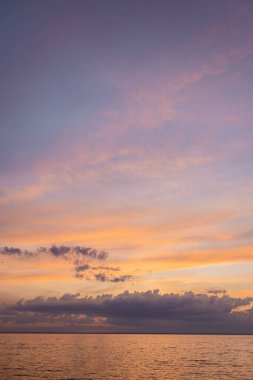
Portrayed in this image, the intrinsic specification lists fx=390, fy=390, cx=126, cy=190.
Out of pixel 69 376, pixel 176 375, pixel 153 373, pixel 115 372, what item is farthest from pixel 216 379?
pixel 69 376

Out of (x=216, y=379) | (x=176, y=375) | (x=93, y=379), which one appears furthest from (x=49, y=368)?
(x=216, y=379)

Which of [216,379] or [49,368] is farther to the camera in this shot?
[49,368]

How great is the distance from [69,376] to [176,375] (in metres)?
25.9

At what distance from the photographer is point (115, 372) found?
100 metres

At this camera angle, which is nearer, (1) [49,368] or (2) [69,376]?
(2) [69,376]

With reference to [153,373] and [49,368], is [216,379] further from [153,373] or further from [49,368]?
[49,368]

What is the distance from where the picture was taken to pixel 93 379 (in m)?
85.6

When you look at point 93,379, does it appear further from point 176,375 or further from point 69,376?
point 176,375

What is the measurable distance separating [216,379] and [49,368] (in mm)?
44075

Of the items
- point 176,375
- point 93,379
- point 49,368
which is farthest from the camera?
point 49,368

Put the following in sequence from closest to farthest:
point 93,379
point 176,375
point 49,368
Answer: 1. point 93,379
2. point 176,375
3. point 49,368

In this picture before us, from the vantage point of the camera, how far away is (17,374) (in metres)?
90.7

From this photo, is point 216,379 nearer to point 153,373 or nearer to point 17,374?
point 153,373

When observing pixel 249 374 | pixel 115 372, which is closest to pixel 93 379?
pixel 115 372
